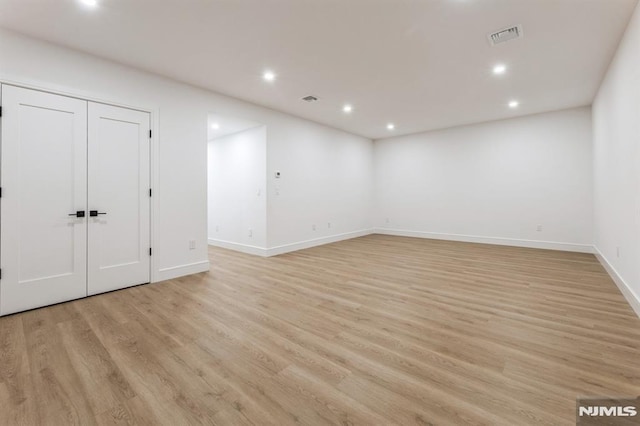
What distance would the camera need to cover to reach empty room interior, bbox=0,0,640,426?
1721 mm

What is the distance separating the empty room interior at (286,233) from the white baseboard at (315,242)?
0.09 meters

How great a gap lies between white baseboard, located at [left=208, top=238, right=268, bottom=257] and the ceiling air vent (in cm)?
459

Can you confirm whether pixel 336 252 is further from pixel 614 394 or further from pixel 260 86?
pixel 614 394

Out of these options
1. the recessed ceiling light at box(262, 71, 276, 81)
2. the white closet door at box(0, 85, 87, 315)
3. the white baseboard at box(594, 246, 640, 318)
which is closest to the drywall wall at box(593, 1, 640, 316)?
the white baseboard at box(594, 246, 640, 318)

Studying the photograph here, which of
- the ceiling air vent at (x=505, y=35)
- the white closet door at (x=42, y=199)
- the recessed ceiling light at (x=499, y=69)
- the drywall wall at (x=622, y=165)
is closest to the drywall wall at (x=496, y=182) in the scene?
the drywall wall at (x=622, y=165)

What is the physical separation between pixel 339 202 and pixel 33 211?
18.6 feet

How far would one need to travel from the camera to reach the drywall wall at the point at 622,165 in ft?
8.79

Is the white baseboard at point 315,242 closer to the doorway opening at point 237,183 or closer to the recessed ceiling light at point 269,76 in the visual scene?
the doorway opening at point 237,183

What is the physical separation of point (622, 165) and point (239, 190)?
587 cm

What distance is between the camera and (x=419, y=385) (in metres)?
1.73

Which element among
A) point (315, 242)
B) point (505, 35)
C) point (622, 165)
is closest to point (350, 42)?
point (505, 35)

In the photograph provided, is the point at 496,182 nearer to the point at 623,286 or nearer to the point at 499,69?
the point at 499,69

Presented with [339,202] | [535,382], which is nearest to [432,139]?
[339,202]

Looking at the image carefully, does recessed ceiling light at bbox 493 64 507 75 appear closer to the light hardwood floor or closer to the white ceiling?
the white ceiling
